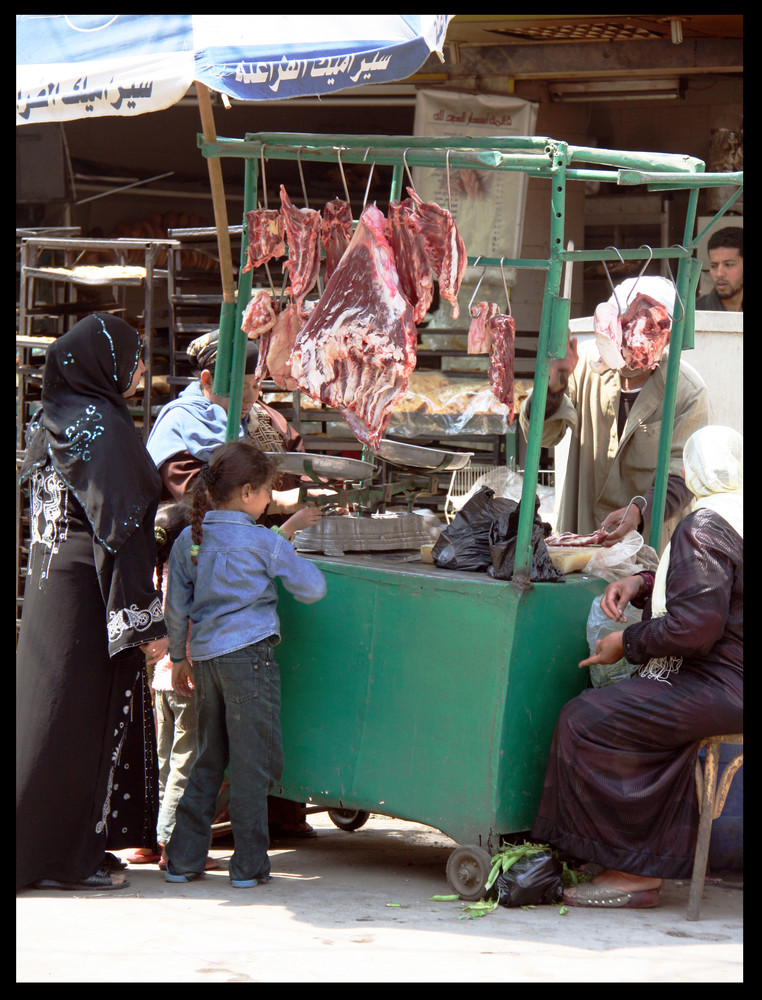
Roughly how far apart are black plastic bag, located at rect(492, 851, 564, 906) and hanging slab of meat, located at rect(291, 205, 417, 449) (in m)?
1.48

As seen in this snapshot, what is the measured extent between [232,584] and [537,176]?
179 centimetres

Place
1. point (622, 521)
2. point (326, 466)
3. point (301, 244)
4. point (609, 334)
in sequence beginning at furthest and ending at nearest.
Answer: point (622, 521), point (609, 334), point (301, 244), point (326, 466)

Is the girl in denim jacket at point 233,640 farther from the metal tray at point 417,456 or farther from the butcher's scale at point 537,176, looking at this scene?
the butcher's scale at point 537,176

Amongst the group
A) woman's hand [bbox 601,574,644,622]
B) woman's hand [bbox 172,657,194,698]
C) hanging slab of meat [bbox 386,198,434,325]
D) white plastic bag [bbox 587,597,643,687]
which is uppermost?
hanging slab of meat [bbox 386,198,434,325]

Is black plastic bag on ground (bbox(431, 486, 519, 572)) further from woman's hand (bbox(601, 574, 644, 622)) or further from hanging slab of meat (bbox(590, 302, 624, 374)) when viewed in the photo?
hanging slab of meat (bbox(590, 302, 624, 374))

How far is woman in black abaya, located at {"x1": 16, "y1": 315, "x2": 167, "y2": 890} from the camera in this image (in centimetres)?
384

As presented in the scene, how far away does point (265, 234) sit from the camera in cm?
457

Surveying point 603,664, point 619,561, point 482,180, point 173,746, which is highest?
point 482,180

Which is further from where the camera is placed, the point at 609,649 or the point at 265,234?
the point at 265,234

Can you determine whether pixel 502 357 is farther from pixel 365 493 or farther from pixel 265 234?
pixel 265 234

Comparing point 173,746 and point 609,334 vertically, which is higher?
point 609,334

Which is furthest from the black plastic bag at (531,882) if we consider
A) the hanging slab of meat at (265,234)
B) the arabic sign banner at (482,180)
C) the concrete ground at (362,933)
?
the arabic sign banner at (482,180)

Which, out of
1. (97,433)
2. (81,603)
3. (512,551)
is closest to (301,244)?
(97,433)

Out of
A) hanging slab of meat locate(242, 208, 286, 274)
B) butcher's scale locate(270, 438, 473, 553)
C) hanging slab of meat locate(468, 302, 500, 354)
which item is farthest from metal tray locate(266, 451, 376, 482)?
hanging slab of meat locate(242, 208, 286, 274)
